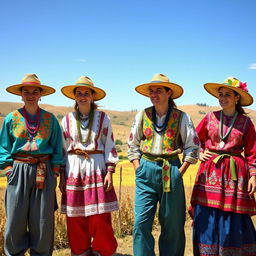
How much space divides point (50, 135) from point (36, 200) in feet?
2.51

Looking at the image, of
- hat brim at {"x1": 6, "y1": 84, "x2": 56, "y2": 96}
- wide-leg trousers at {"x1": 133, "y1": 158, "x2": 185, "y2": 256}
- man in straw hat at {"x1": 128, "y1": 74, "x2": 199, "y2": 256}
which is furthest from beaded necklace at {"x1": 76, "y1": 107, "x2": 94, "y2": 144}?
wide-leg trousers at {"x1": 133, "y1": 158, "x2": 185, "y2": 256}

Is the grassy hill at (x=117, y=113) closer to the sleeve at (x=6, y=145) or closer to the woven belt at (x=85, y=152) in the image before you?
the woven belt at (x=85, y=152)

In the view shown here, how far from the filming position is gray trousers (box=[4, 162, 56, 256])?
388 centimetres

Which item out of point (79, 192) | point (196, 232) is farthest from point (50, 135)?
point (196, 232)

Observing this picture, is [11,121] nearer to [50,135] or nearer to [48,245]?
[50,135]

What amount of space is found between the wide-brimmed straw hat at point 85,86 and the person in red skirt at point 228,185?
4.79 feet

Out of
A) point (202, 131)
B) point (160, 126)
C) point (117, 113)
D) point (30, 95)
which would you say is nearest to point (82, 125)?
point (30, 95)

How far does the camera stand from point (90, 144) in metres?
4.21

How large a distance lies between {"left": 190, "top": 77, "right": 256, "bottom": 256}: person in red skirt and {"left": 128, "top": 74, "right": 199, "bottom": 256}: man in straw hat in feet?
0.82

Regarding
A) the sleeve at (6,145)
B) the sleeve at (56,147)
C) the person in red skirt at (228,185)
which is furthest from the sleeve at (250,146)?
the sleeve at (6,145)

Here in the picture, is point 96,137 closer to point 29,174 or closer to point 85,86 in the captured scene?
point 85,86

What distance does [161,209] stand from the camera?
3.96 metres

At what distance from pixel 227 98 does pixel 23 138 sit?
242 centimetres

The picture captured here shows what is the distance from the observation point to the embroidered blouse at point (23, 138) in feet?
12.9
